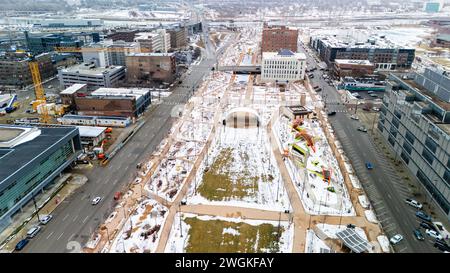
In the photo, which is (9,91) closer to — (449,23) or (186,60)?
(186,60)

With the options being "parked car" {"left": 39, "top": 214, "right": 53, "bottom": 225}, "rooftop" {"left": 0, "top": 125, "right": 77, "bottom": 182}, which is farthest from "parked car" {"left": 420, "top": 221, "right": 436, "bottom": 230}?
"rooftop" {"left": 0, "top": 125, "right": 77, "bottom": 182}

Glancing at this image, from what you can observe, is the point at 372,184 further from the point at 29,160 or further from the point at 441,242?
the point at 29,160

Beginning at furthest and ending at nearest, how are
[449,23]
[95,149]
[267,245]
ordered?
[449,23] < [95,149] < [267,245]

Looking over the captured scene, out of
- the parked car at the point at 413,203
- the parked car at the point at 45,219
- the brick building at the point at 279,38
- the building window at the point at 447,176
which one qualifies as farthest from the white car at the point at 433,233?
the brick building at the point at 279,38

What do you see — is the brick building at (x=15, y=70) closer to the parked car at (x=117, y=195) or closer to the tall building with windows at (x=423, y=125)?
the parked car at (x=117, y=195)

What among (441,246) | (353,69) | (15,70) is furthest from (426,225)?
(15,70)

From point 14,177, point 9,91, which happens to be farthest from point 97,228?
point 9,91
